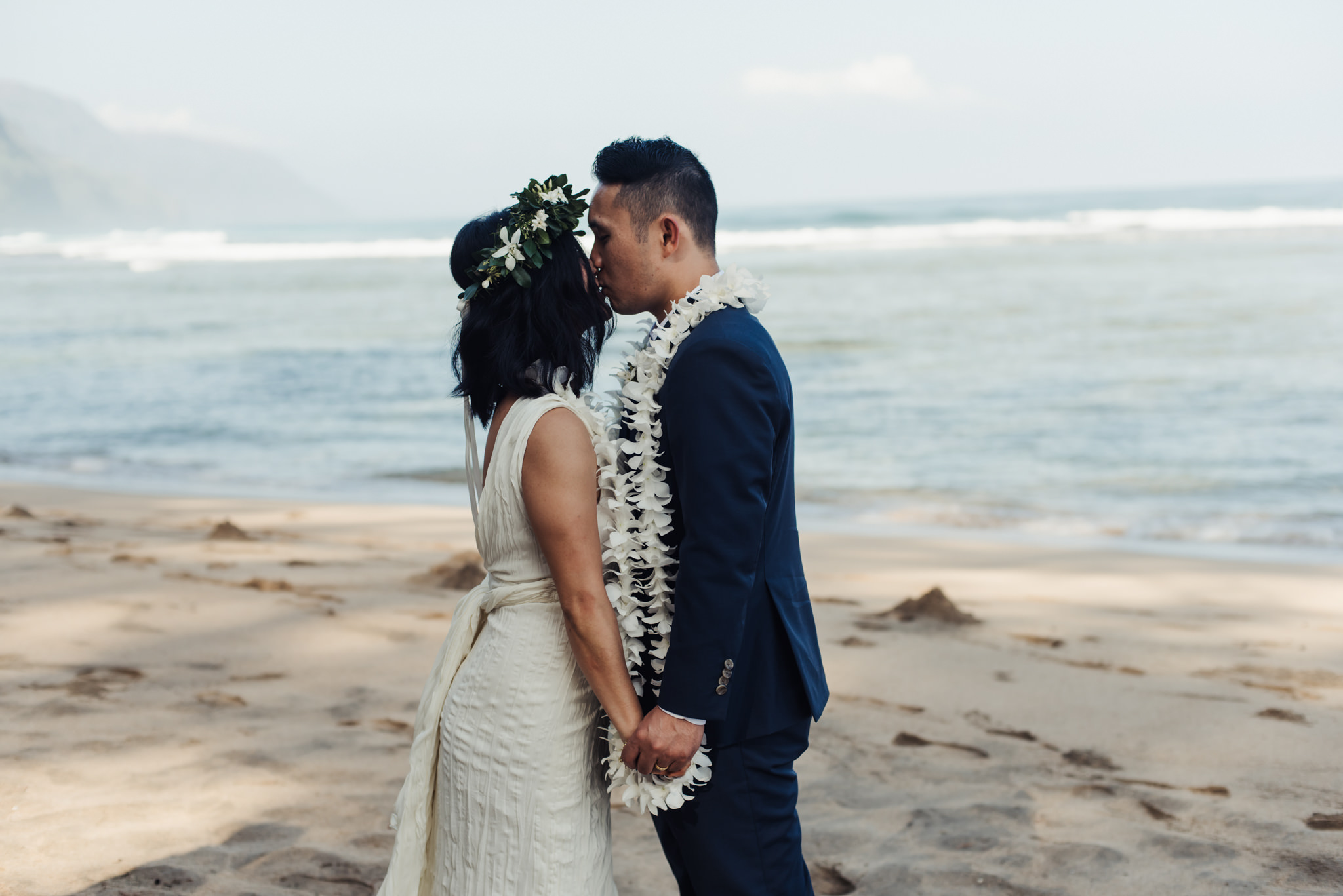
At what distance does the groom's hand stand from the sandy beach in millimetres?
1334

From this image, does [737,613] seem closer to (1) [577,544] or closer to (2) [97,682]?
(1) [577,544]

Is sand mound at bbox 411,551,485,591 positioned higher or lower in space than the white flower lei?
lower

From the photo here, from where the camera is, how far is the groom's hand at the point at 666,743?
1798mm

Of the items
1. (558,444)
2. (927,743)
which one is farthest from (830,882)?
(558,444)

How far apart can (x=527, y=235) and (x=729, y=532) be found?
2.25 ft

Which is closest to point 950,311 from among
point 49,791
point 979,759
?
point 979,759

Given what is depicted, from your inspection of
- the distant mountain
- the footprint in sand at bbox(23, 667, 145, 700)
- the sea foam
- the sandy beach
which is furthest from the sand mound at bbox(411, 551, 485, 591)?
the distant mountain

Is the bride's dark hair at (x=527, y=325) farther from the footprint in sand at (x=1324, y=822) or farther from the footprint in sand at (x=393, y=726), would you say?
the footprint in sand at (x=1324, y=822)

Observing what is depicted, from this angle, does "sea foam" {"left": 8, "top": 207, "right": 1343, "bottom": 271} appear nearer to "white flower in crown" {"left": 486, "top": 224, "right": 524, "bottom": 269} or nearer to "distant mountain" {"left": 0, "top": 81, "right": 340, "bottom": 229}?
"white flower in crown" {"left": 486, "top": 224, "right": 524, "bottom": 269}

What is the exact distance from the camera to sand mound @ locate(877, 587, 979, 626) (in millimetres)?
5066

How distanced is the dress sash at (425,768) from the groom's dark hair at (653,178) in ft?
2.54

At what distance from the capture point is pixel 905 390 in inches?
502

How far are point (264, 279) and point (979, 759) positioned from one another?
1242 inches

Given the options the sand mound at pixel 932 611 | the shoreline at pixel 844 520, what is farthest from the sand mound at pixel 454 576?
the shoreline at pixel 844 520
